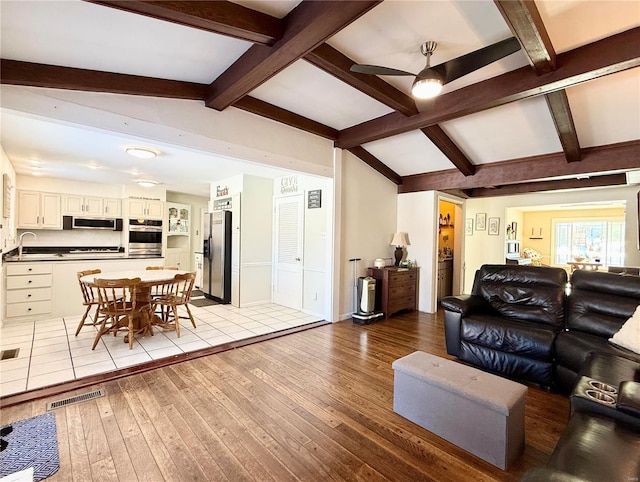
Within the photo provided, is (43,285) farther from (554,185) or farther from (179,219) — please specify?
(554,185)

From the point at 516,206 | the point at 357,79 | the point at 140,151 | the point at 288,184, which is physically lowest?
the point at 516,206

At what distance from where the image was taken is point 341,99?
3.59 meters

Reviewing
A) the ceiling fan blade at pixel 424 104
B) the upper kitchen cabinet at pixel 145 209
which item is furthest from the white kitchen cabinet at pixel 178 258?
the ceiling fan blade at pixel 424 104

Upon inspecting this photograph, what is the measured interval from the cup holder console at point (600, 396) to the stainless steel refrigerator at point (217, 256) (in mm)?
5298

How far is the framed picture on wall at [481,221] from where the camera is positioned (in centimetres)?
803

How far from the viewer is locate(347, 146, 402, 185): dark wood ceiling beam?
198 inches

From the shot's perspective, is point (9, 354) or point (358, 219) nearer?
point (9, 354)

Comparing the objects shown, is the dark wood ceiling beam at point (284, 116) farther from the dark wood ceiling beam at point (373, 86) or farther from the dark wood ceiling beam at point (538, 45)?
the dark wood ceiling beam at point (538, 45)

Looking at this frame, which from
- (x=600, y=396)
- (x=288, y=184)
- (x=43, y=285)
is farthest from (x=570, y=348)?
(x=43, y=285)

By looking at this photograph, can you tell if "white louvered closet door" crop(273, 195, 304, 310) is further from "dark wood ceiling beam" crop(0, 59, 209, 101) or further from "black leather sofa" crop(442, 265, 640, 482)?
"black leather sofa" crop(442, 265, 640, 482)

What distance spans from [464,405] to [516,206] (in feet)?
24.0

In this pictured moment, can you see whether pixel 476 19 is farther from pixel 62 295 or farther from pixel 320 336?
pixel 62 295

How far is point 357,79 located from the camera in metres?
2.88

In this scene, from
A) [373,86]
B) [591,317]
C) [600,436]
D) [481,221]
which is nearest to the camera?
[600,436]
